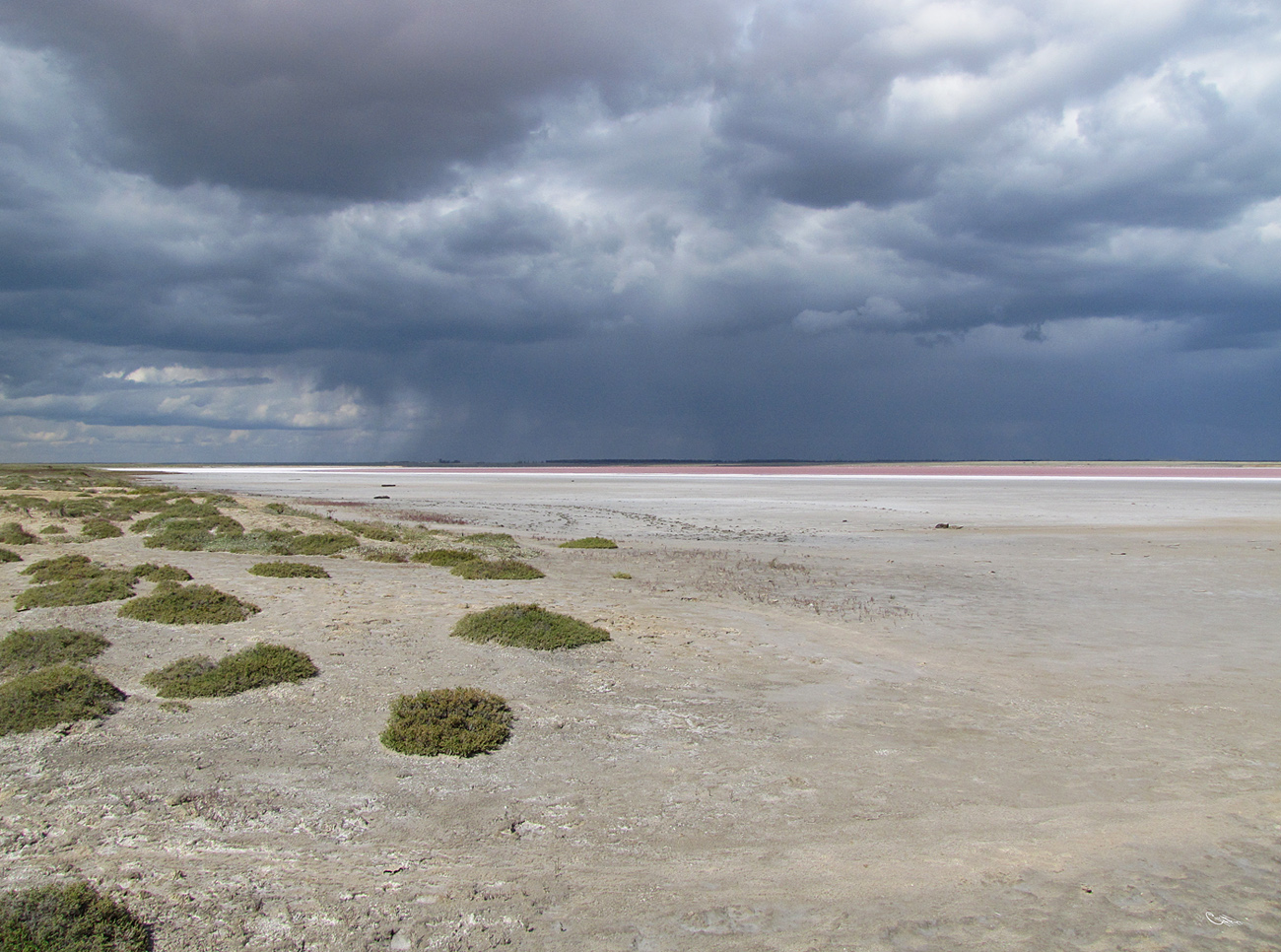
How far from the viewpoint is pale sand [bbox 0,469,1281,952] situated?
530cm

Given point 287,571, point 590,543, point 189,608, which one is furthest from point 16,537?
point 590,543

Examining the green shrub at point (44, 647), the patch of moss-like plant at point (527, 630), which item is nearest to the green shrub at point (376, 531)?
the patch of moss-like plant at point (527, 630)

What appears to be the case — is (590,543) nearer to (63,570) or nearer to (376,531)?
(376,531)

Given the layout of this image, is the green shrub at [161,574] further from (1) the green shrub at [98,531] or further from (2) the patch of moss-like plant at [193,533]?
(1) the green shrub at [98,531]

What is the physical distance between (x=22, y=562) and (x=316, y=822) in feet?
64.2

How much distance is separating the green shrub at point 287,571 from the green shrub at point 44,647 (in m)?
6.31

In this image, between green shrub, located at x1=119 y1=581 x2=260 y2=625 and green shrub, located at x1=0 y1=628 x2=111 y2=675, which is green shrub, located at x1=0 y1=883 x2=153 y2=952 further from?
green shrub, located at x1=119 y1=581 x2=260 y2=625

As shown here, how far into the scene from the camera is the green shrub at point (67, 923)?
4.66 metres

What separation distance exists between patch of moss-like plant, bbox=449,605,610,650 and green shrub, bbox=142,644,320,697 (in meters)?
2.89

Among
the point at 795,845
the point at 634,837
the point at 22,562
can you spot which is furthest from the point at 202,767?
the point at 22,562

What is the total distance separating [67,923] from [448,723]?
4.23 m

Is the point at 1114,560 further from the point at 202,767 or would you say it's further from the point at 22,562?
the point at 22,562

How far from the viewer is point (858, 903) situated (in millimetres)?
5453

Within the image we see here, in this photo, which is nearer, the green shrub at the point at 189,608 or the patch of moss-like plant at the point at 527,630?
the patch of moss-like plant at the point at 527,630
